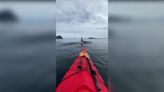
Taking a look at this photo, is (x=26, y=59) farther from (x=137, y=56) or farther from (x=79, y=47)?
(x=79, y=47)

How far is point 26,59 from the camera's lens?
752mm

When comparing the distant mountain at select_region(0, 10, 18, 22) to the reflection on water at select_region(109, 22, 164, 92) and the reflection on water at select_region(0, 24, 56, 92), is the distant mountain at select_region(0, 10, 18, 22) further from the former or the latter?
the reflection on water at select_region(109, 22, 164, 92)

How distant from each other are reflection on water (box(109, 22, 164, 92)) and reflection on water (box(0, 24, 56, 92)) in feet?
0.86

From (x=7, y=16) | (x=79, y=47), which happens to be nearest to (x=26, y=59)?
(x=7, y=16)

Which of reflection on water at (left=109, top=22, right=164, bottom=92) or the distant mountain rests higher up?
the distant mountain

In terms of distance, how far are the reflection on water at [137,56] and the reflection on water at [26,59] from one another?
0.86ft

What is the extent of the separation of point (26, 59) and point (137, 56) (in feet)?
1.61

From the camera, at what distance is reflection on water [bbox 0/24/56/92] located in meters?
0.73

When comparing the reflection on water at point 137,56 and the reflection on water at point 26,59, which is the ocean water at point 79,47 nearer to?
the reflection on water at point 26,59

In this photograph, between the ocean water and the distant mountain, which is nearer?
the distant mountain

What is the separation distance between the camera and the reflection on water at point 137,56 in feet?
2.38

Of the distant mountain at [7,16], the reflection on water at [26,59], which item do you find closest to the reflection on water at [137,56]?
the reflection on water at [26,59]

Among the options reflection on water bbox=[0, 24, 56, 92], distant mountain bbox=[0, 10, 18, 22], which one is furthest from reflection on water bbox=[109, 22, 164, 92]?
distant mountain bbox=[0, 10, 18, 22]

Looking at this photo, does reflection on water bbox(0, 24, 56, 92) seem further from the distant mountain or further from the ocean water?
the ocean water
